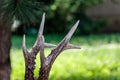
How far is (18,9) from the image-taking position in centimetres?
431

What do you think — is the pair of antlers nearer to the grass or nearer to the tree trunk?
the tree trunk

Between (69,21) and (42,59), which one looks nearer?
(42,59)

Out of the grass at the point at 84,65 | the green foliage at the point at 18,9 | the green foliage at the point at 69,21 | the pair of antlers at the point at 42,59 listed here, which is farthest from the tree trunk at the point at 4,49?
the green foliage at the point at 69,21

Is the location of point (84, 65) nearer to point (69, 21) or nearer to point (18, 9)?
point (18, 9)

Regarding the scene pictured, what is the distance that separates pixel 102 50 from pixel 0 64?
5.53m

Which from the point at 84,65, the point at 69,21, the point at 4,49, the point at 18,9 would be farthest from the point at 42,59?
the point at 69,21

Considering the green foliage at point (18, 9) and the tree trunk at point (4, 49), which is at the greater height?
the green foliage at point (18, 9)

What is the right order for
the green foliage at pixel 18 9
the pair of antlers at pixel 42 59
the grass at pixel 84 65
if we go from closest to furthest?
1. the pair of antlers at pixel 42 59
2. the green foliage at pixel 18 9
3. the grass at pixel 84 65

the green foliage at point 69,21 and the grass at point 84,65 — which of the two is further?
the green foliage at point 69,21

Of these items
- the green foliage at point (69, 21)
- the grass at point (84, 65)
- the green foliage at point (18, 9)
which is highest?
the green foliage at point (18, 9)

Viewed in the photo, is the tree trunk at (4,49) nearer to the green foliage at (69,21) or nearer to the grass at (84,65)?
the grass at (84,65)

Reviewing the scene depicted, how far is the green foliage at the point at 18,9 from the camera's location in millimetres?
4312

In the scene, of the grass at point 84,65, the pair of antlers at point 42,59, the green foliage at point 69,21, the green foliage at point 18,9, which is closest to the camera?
the pair of antlers at point 42,59

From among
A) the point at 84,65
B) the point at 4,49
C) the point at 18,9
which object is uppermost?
the point at 18,9
